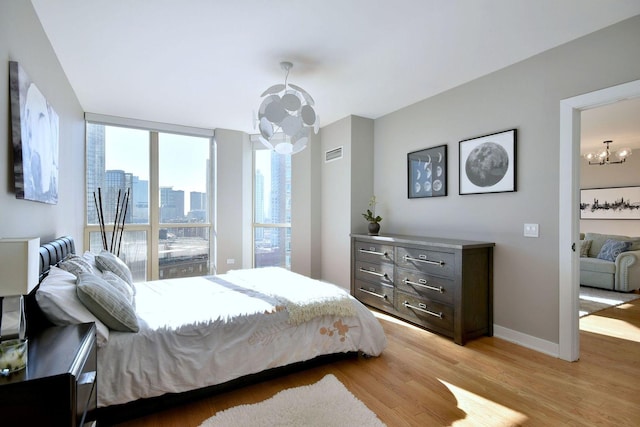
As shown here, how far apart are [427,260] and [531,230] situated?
0.96 m

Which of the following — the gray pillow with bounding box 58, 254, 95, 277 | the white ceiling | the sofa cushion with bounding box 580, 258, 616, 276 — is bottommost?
the sofa cushion with bounding box 580, 258, 616, 276

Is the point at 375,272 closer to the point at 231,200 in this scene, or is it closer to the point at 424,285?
the point at 424,285

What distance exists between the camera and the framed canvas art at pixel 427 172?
12.1ft

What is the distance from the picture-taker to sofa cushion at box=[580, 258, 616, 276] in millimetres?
4858

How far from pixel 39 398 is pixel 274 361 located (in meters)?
1.35

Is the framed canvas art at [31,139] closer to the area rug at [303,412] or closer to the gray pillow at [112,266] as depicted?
the gray pillow at [112,266]

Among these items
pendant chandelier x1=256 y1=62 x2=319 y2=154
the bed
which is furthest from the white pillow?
pendant chandelier x1=256 y1=62 x2=319 y2=154

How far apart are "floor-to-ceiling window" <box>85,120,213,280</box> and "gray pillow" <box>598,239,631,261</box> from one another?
6594 mm

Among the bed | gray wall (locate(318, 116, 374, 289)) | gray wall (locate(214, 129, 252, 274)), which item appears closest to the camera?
the bed

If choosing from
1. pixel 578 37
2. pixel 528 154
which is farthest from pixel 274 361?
pixel 578 37

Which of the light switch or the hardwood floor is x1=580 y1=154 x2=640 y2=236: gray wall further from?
the light switch

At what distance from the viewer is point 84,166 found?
4473 millimetres

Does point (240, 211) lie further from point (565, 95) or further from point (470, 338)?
point (565, 95)

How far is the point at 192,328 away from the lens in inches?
78.2
